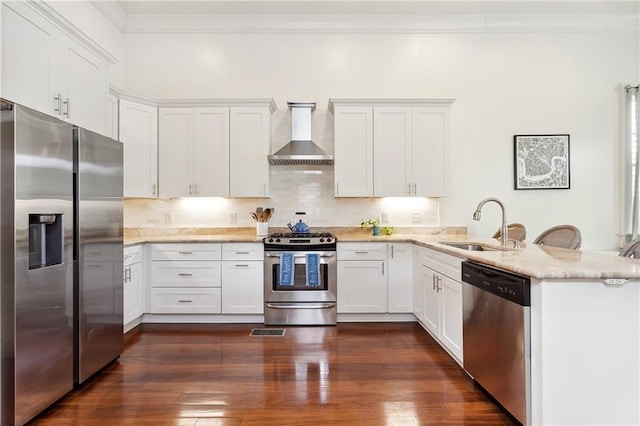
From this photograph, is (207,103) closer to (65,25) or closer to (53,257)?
(65,25)

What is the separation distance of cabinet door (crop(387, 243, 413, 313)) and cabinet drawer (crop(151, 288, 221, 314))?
1817 mm

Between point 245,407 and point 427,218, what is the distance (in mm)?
3140

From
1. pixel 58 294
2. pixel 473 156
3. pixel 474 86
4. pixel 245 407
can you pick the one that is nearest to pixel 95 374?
pixel 58 294

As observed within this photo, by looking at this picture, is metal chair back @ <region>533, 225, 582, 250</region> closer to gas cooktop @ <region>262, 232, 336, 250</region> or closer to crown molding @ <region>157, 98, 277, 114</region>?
gas cooktop @ <region>262, 232, 336, 250</region>

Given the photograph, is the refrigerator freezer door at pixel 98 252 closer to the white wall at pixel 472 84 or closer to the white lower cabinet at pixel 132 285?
the white lower cabinet at pixel 132 285

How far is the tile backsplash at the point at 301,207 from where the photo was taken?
453cm

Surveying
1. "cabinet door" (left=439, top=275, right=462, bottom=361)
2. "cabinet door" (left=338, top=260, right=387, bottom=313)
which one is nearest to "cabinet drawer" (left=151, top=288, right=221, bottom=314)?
"cabinet door" (left=338, top=260, right=387, bottom=313)

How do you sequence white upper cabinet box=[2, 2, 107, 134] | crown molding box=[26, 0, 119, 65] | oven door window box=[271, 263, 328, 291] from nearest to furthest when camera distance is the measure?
white upper cabinet box=[2, 2, 107, 134] → crown molding box=[26, 0, 119, 65] → oven door window box=[271, 263, 328, 291]

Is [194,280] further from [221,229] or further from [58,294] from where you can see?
[58,294]

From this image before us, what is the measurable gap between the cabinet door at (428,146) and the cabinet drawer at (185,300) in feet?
8.23

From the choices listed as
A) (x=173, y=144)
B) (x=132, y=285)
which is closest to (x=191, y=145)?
(x=173, y=144)

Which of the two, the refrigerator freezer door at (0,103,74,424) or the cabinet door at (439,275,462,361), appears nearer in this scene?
the refrigerator freezer door at (0,103,74,424)

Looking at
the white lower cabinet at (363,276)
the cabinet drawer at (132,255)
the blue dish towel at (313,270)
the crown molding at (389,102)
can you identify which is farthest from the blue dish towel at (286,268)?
the crown molding at (389,102)

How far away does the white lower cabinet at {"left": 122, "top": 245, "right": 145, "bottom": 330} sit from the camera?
11.4ft
